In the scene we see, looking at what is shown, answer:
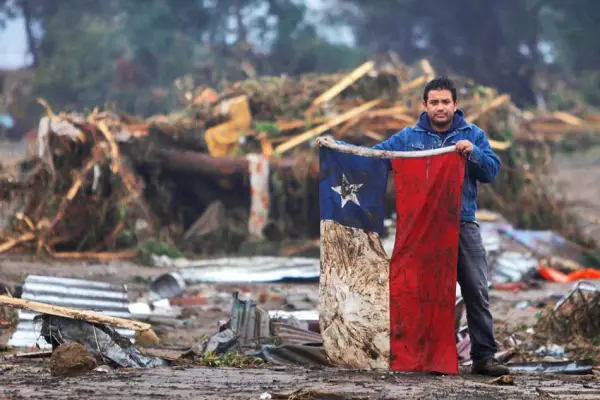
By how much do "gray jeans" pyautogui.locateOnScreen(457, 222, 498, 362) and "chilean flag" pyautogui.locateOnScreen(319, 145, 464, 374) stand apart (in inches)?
4.7

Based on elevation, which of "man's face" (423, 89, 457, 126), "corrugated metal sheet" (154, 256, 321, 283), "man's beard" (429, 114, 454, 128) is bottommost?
"corrugated metal sheet" (154, 256, 321, 283)

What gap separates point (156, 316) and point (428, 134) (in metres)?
4.73

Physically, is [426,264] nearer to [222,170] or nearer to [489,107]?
[222,170]

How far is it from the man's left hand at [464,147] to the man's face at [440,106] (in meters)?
0.23

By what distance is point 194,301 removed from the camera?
40.6 ft

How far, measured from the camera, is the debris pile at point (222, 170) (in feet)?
53.3

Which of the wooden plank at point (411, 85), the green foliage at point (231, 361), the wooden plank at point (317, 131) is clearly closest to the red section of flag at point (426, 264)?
the green foliage at point (231, 361)

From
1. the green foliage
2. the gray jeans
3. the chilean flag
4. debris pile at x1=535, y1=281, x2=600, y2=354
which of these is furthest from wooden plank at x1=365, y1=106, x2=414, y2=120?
the gray jeans

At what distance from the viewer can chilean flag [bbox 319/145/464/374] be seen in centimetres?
644

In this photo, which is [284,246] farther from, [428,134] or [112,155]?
[428,134]

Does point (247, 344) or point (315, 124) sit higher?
point (315, 124)

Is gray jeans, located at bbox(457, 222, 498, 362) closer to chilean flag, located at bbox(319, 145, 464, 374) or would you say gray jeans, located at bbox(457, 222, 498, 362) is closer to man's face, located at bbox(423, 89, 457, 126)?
chilean flag, located at bbox(319, 145, 464, 374)

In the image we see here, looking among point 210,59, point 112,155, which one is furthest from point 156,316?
point 210,59

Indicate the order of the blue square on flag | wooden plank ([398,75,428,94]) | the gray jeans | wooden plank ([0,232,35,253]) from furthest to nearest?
wooden plank ([398,75,428,94])
wooden plank ([0,232,35,253])
the blue square on flag
the gray jeans
